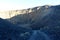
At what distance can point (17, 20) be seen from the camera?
181ft

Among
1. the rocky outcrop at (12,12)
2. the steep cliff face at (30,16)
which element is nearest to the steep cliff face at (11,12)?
the rocky outcrop at (12,12)

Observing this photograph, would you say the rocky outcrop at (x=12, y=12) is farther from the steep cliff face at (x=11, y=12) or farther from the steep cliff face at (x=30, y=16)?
the steep cliff face at (x=30, y=16)

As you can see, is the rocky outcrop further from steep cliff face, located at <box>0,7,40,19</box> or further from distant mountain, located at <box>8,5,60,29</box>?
distant mountain, located at <box>8,5,60,29</box>

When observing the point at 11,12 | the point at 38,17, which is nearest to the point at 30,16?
the point at 38,17

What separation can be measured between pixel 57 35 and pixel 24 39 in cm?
521

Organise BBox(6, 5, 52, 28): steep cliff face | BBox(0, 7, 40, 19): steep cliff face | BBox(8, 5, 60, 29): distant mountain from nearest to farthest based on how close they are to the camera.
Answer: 1. BBox(8, 5, 60, 29): distant mountain
2. BBox(6, 5, 52, 28): steep cliff face
3. BBox(0, 7, 40, 19): steep cliff face

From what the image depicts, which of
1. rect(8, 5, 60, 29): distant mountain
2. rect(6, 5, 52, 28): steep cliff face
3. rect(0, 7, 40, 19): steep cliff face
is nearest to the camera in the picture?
rect(8, 5, 60, 29): distant mountain

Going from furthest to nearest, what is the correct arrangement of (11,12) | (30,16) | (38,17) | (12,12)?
(12,12), (11,12), (30,16), (38,17)

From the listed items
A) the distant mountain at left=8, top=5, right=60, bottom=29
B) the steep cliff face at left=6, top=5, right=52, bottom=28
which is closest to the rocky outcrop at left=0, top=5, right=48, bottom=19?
the steep cliff face at left=6, top=5, right=52, bottom=28

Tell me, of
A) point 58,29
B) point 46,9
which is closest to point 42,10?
point 46,9

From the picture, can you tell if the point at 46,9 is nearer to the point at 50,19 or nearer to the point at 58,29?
the point at 50,19

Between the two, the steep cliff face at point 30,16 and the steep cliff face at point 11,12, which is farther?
the steep cliff face at point 11,12

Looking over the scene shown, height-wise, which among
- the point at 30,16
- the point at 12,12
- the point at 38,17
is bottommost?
the point at 30,16

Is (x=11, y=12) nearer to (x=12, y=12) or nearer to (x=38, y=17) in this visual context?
(x=12, y=12)
